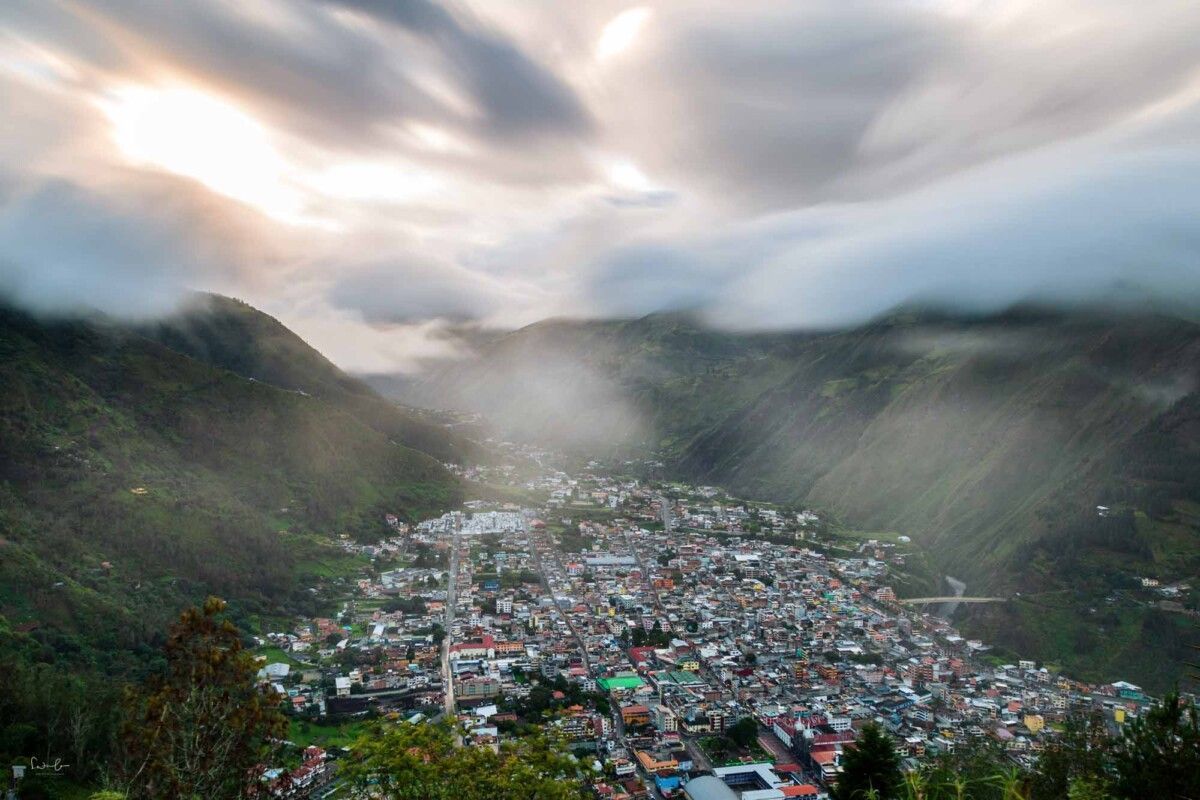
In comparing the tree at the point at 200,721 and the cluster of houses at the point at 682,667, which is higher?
the tree at the point at 200,721

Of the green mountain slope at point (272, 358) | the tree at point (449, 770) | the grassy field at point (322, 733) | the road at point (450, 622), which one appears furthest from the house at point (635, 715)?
the green mountain slope at point (272, 358)

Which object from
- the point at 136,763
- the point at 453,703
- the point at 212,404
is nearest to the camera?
the point at 136,763

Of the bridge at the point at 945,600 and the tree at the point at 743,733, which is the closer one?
the tree at the point at 743,733

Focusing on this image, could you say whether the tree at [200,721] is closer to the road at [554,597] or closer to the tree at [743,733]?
the tree at [743,733]

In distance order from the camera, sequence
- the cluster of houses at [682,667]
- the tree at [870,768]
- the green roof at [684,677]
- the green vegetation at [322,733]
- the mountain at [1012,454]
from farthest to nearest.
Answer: the mountain at [1012,454]
the green roof at [684,677]
the cluster of houses at [682,667]
the green vegetation at [322,733]
the tree at [870,768]

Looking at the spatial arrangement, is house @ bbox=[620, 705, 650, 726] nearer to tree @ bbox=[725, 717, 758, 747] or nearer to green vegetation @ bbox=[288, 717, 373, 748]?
tree @ bbox=[725, 717, 758, 747]

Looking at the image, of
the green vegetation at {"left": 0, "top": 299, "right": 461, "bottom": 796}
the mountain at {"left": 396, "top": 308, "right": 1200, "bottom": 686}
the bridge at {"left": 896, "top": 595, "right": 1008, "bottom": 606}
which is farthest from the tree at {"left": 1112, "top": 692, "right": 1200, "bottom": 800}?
the bridge at {"left": 896, "top": 595, "right": 1008, "bottom": 606}

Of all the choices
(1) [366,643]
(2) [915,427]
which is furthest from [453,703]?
(2) [915,427]

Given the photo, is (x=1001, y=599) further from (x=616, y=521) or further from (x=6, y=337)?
(x=6, y=337)
